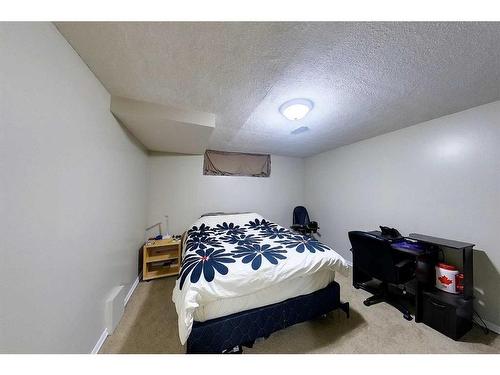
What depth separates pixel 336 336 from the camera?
1493mm

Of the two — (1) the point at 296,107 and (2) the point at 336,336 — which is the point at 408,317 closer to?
(2) the point at 336,336

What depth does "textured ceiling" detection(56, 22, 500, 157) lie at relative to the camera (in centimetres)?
90

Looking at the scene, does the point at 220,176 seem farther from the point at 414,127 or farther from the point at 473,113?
the point at 473,113

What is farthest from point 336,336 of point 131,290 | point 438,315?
point 131,290

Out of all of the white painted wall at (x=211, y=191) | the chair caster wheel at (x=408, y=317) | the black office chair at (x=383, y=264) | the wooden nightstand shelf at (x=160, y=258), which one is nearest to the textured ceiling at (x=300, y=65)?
the black office chair at (x=383, y=264)

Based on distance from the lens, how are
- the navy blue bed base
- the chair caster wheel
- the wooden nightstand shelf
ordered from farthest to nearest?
the wooden nightstand shelf, the chair caster wheel, the navy blue bed base

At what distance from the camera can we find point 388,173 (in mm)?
2426

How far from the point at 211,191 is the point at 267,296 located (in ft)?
7.69

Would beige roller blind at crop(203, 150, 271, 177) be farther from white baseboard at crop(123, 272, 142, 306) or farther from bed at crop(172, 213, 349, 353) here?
white baseboard at crop(123, 272, 142, 306)

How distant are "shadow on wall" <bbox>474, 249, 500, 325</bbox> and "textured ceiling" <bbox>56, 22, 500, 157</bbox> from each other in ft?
5.17

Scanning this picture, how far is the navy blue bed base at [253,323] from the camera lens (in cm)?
120

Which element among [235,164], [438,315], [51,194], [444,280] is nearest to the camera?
[51,194]

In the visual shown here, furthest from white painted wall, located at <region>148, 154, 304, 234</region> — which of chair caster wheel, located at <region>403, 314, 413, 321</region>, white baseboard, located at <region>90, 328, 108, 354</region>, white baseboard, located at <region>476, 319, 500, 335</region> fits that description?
white baseboard, located at <region>476, 319, 500, 335</region>

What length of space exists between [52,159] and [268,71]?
1435 millimetres
